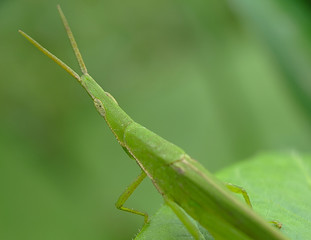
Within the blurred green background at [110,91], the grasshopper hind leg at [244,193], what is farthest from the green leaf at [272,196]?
the blurred green background at [110,91]

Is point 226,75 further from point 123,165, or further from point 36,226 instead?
point 36,226

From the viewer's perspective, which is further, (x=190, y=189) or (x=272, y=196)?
(x=272, y=196)

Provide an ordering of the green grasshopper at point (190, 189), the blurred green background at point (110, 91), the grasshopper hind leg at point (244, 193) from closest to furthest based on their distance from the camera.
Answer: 1. the green grasshopper at point (190, 189)
2. the grasshopper hind leg at point (244, 193)
3. the blurred green background at point (110, 91)

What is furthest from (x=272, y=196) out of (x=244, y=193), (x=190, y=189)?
(x=190, y=189)

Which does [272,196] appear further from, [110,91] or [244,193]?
[110,91]

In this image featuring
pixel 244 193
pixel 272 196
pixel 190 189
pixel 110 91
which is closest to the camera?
pixel 190 189

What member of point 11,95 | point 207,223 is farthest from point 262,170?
point 11,95

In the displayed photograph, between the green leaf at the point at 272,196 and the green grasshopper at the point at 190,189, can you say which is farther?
the green leaf at the point at 272,196

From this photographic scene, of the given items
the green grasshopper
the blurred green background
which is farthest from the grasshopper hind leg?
the blurred green background

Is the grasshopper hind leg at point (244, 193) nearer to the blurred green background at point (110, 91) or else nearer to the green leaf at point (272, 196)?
the green leaf at point (272, 196)
